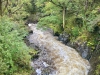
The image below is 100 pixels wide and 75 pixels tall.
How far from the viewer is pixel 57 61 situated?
13445mm

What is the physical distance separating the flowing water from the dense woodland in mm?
901

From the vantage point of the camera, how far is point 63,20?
813 inches

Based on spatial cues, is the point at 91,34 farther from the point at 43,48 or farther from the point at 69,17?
the point at 69,17

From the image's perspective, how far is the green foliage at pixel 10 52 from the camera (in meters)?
9.31

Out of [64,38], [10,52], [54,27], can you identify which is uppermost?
[10,52]

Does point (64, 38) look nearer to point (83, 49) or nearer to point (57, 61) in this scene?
point (83, 49)

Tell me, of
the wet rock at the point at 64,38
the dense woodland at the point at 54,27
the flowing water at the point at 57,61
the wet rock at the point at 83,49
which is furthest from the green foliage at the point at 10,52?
the wet rock at the point at 64,38

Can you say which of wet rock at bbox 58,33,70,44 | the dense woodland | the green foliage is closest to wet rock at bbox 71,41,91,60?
the dense woodland

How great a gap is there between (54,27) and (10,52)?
11.3 m

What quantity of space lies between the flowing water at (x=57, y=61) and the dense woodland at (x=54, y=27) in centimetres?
90

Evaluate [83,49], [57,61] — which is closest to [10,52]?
[57,61]

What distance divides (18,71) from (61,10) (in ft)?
43.3

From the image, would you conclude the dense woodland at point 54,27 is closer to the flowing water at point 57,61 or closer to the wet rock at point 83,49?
the wet rock at point 83,49

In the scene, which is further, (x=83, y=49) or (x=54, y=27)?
(x=54, y=27)
